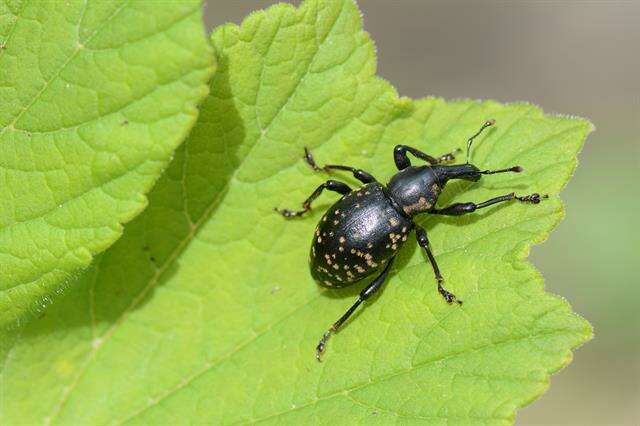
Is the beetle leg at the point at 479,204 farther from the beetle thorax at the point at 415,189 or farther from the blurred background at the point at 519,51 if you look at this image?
the blurred background at the point at 519,51

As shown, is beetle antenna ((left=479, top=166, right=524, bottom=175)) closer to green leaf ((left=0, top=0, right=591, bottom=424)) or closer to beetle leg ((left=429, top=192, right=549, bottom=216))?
green leaf ((left=0, top=0, right=591, bottom=424))

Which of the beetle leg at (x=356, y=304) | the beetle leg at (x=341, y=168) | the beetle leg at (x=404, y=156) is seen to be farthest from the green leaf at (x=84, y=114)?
the beetle leg at (x=404, y=156)

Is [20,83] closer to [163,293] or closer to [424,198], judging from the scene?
[163,293]

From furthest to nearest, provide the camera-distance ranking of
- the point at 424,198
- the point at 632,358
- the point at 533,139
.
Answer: the point at 632,358, the point at 424,198, the point at 533,139

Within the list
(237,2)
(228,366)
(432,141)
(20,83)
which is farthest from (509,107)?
(237,2)

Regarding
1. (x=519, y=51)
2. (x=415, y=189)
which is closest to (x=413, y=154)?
(x=415, y=189)

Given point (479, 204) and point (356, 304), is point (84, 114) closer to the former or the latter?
point (356, 304)

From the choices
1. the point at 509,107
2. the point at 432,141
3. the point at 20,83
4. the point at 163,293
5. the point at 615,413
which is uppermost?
the point at 20,83
